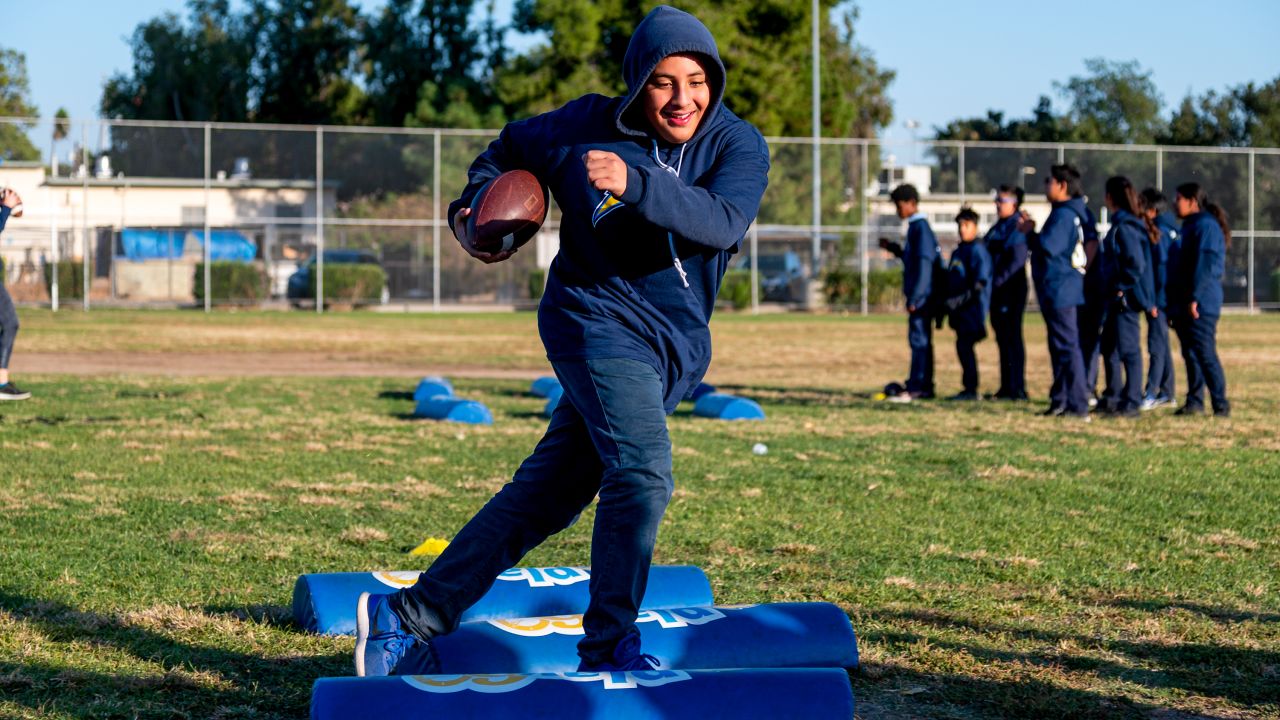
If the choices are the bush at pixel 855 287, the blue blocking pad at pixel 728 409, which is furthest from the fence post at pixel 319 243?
the blue blocking pad at pixel 728 409

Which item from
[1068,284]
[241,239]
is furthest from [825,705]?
[241,239]

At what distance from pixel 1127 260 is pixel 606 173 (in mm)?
9644

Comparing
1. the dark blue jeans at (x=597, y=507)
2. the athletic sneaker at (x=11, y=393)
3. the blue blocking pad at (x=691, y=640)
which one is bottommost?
the blue blocking pad at (x=691, y=640)

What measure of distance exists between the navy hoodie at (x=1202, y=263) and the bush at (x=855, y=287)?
21.7m

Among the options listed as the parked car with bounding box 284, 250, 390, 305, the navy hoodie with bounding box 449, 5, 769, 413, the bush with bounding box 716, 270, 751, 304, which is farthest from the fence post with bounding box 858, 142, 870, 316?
the navy hoodie with bounding box 449, 5, 769, 413

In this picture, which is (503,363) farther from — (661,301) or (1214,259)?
(661,301)

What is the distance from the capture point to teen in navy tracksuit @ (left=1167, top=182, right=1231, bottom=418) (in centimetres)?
1207

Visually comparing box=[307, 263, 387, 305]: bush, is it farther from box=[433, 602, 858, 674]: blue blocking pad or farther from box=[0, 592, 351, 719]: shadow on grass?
box=[433, 602, 858, 674]: blue blocking pad

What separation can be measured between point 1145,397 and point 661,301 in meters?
11.0

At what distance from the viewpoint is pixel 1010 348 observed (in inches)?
549

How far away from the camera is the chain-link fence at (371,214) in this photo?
99.0 ft

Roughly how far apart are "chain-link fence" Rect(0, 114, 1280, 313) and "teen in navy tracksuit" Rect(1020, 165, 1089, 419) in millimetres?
20040

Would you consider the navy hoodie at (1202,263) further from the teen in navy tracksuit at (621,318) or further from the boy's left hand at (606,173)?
the boy's left hand at (606,173)

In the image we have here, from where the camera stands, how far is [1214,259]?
12086mm
